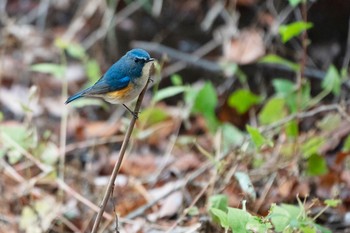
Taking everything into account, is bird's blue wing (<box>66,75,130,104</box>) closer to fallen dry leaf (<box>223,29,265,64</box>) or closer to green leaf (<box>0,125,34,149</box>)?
green leaf (<box>0,125,34,149</box>)

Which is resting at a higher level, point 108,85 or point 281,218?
point 108,85

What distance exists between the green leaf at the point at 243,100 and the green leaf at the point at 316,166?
1061 millimetres

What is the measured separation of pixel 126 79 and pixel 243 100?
7.46 feet

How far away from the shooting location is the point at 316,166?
14.1 feet

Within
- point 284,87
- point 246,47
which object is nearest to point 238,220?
point 284,87

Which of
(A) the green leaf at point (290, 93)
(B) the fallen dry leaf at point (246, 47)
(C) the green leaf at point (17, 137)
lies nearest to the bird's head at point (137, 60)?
(C) the green leaf at point (17, 137)

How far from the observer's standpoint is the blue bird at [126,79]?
3113 millimetres

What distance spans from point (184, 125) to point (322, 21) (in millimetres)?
1469

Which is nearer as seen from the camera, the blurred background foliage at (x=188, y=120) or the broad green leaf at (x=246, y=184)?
the broad green leaf at (x=246, y=184)

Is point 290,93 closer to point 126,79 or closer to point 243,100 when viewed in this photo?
point 243,100

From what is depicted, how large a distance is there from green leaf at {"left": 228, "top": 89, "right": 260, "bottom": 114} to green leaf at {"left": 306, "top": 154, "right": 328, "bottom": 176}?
1.06 meters

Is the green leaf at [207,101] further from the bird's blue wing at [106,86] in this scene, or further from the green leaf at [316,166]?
the bird's blue wing at [106,86]

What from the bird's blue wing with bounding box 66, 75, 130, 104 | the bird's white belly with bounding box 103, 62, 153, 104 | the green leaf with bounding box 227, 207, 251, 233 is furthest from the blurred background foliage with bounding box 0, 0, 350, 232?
the bird's white belly with bounding box 103, 62, 153, 104

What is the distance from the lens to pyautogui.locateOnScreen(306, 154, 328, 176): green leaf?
14.1 feet
